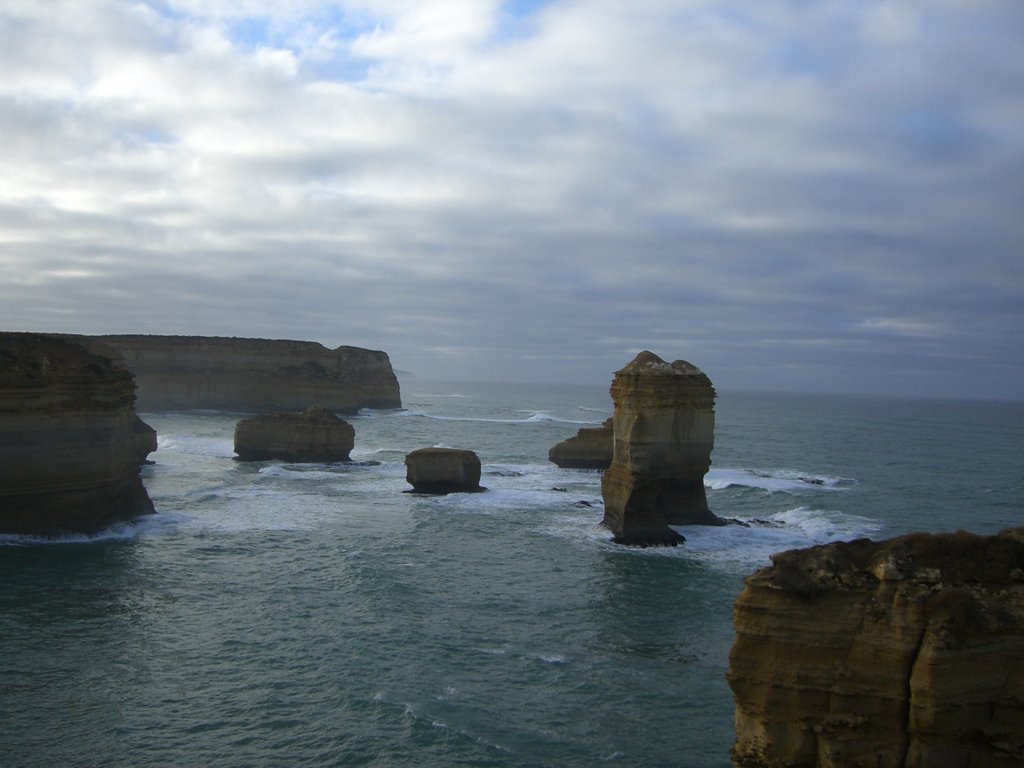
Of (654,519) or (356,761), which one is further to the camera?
(654,519)

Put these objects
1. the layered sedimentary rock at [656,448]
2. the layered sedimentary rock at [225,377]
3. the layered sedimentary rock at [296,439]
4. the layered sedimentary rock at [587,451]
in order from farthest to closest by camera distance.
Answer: the layered sedimentary rock at [225,377]
the layered sedimentary rock at [587,451]
the layered sedimentary rock at [296,439]
the layered sedimentary rock at [656,448]

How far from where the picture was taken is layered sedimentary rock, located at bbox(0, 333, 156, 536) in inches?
907

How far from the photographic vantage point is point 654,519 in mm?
25406

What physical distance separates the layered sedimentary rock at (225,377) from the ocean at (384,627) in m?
49.3

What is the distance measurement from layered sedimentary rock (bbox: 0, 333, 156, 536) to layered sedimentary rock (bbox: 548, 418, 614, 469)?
2400cm

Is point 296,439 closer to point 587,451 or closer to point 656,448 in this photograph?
point 587,451

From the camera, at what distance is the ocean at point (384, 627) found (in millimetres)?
11914

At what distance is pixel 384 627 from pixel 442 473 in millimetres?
17946

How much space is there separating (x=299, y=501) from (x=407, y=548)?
9261 mm

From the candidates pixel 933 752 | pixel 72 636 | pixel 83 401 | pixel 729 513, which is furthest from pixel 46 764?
pixel 729 513

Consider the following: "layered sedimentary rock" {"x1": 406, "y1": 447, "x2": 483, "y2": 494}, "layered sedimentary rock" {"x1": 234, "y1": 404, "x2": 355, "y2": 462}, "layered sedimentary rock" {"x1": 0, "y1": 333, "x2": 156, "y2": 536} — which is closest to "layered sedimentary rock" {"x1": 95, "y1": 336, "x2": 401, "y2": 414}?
"layered sedimentary rock" {"x1": 234, "y1": 404, "x2": 355, "y2": 462}

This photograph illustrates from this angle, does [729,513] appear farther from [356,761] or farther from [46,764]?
[46,764]

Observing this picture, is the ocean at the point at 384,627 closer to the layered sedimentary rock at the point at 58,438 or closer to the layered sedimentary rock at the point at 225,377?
the layered sedimentary rock at the point at 58,438

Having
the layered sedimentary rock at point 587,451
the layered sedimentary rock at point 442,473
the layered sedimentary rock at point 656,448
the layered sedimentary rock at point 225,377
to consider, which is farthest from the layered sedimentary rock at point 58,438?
the layered sedimentary rock at point 225,377
